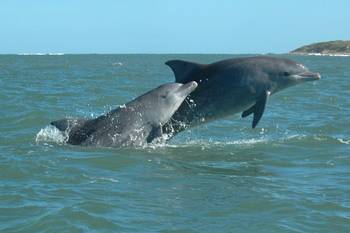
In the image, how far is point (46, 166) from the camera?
42.6 ft

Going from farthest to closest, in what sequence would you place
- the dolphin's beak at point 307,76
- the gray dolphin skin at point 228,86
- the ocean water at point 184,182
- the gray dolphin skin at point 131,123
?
1. the dolphin's beak at point 307,76
2. the gray dolphin skin at point 228,86
3. the gray dolphin skin at point 131,123
4. the ocean water at point 184,182

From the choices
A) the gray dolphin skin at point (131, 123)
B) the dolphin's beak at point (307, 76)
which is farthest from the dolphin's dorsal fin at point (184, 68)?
the dolphin's beak at point (307, 76)

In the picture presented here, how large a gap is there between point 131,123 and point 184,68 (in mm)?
1703

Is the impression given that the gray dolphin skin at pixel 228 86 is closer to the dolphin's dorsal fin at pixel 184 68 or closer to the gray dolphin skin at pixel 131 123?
the dolphin's dorsal fin at pixel 184 68

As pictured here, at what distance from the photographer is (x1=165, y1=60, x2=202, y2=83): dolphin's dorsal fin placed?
15496mm

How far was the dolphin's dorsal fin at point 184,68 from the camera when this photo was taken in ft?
50.8

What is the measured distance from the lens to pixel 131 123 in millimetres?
15023

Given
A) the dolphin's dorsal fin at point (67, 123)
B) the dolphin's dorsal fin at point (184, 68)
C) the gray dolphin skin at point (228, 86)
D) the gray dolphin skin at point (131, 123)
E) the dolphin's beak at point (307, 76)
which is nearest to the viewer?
the gray dolphin skin at point (131, 123)

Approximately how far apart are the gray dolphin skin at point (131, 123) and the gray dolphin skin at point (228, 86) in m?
0.27

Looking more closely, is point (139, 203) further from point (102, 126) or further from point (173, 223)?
point (102, 126)

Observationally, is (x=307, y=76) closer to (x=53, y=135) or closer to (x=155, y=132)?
(x=155, y=132)

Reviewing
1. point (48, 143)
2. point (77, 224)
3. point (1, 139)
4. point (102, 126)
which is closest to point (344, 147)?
point (102, 126)

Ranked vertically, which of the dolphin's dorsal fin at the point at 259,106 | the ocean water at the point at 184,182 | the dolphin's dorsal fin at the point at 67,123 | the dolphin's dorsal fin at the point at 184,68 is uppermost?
the dolphin's dorsal fin at the point at 184,68

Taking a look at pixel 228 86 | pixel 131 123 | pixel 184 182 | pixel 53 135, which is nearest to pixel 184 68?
pixel 228 86
